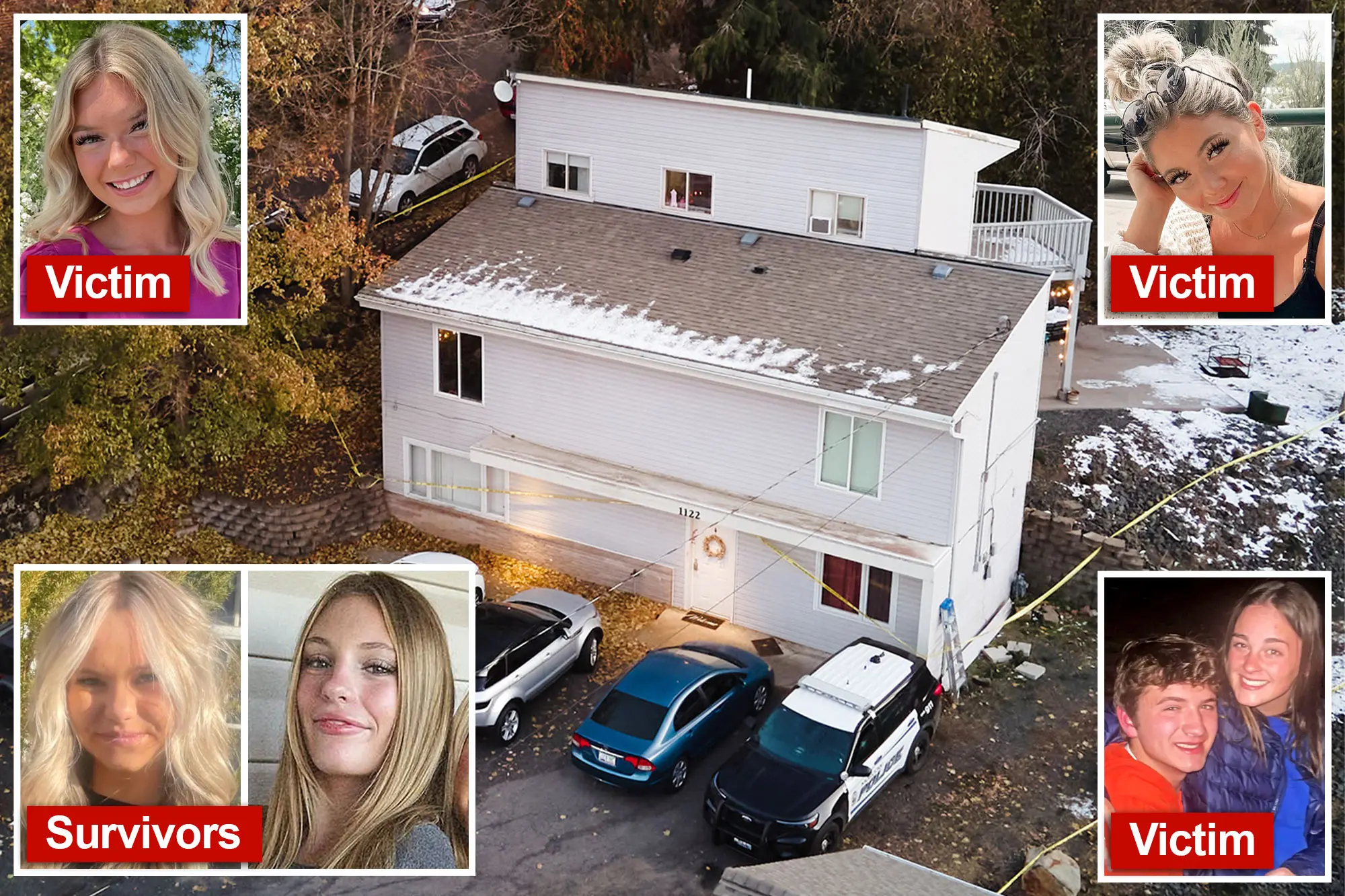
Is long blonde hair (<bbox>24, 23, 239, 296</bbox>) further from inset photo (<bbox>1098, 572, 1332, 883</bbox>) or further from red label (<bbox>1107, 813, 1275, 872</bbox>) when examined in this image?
red label (<bbox>1107, 813, 1275, 872</bbox>)

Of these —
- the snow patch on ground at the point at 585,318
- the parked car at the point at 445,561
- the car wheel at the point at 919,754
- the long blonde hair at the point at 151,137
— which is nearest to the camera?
the long blonde hair at the point at 151,137

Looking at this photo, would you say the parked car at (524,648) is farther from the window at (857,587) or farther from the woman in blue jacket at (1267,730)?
the woman in blue jacket at (1267,730)

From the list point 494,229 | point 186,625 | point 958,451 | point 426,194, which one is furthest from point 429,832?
point 426,194

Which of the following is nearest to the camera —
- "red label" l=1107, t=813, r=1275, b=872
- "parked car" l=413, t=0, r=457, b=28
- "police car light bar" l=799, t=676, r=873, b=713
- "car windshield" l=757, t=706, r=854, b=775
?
"red label" l=1107, t=813, r=1275, b=872

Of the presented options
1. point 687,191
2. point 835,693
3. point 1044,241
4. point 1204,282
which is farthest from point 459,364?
point 1204,282

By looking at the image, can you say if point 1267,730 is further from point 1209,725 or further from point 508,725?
point 508,725

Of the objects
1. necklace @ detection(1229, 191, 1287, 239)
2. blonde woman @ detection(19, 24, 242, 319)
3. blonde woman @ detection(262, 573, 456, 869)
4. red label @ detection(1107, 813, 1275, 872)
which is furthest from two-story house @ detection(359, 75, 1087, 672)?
blonde woman @ detection(262, 573, 456, 869)

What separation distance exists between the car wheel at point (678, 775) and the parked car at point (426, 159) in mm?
16478

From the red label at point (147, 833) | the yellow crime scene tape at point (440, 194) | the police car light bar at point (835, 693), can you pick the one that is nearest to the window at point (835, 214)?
the police car light bar at point (835, 693)

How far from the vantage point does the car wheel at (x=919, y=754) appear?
2236 centimetres

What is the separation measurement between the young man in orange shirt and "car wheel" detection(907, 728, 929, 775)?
24.1 ft

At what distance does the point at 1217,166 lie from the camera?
16.3 meters

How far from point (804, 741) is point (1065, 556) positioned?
8827 mm

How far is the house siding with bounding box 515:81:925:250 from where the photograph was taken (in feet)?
85.3
